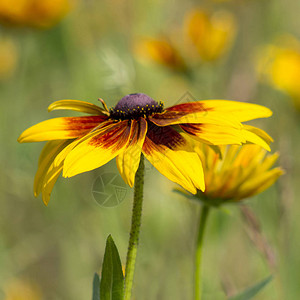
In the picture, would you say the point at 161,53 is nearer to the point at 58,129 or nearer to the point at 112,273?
the point at 58,129

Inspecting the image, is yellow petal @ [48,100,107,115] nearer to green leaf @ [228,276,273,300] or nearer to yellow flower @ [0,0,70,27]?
green leaf @ [228,276,273,300]

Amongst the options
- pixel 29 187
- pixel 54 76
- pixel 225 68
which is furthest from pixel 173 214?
pixel 225 68

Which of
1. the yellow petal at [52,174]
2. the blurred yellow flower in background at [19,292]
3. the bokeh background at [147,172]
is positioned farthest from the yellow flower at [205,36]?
the yellow petal at [52,174]

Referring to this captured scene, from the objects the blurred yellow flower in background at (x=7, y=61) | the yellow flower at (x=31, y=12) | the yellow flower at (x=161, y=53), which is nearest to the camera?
the yellow flower at (x=161, y=53)

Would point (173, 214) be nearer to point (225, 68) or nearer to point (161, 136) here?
point (161, 136)

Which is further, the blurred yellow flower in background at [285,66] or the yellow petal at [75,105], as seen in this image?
the blurred yellow flower in background at [285,66]

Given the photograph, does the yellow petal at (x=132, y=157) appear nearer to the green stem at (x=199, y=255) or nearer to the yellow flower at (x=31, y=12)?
the green stem at (x=199, y=255)

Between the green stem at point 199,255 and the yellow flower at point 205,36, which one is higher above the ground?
the yellow flower at point 205,36

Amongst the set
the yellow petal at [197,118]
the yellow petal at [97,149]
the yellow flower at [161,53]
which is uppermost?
the yellow flower at [161,53]

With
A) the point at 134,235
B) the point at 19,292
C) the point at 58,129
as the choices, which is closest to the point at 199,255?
the point at 134,235
